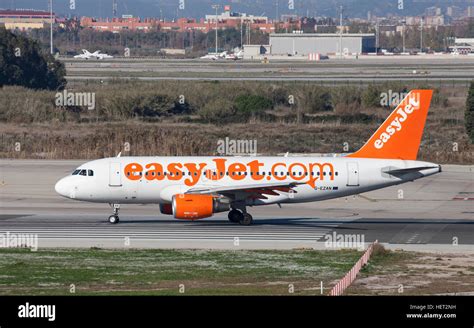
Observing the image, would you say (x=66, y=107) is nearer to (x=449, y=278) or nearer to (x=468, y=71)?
(x=449, y=278)

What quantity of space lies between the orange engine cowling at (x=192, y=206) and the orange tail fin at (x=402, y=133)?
9173 millimetres

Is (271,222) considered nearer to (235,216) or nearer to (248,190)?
(235,216)

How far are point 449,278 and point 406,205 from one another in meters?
24.9

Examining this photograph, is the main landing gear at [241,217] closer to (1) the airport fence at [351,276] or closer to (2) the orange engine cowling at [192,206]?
(2) the orange engine cowling at [192,206]

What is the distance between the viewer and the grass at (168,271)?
35625mm

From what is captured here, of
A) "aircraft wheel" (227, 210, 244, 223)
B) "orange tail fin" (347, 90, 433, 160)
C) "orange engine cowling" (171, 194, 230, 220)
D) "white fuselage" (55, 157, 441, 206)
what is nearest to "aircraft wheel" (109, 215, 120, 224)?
"white fuselage" (55, 157, 441, 206)

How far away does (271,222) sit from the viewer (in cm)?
5581

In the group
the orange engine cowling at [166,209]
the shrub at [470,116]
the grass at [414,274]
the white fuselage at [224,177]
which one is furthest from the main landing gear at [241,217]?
the shrub at [470,116]

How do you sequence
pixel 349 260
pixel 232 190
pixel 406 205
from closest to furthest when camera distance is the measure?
1. pixel 349 260
2. pixel 232 190
3. pixel 406 205

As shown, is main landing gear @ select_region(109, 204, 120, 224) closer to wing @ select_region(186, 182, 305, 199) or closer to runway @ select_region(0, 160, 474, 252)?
runway @ select_region(0, 160, 474, 252)

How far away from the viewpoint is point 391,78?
528 ft

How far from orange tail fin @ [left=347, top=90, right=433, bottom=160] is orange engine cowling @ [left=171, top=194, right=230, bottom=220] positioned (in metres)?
9.17

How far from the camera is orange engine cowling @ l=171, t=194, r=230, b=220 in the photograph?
51125 millimetres
